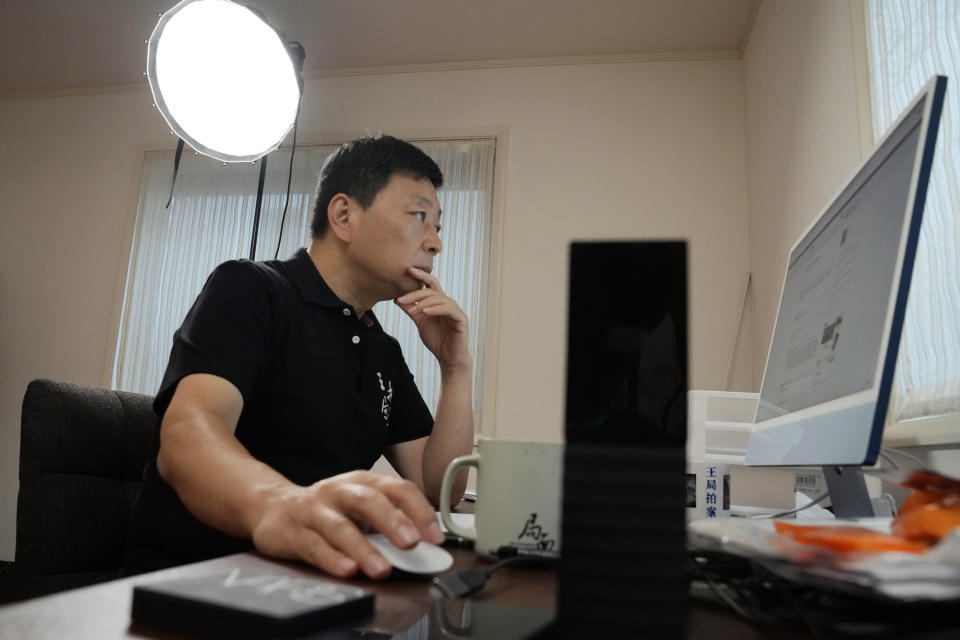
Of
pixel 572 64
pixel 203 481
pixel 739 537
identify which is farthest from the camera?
pixel 572 64

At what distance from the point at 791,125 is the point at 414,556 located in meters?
2.17

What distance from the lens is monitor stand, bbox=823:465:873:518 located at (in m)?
0.73

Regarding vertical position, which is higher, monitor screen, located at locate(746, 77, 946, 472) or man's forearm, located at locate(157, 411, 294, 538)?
monitor screen, located at locate(746, 77, 946, 472)

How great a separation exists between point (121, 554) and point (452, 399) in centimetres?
68

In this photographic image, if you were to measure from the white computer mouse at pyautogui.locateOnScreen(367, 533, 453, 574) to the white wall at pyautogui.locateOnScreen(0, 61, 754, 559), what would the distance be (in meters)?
2.06

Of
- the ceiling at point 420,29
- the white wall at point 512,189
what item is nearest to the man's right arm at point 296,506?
the white wall at point 512,189

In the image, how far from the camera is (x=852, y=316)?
2.01 ft

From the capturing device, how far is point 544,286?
2844mm

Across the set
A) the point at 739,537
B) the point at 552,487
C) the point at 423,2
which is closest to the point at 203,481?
the point at 552,487

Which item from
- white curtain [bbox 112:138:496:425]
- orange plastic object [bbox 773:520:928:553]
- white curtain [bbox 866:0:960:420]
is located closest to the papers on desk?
orange plastic object [bbox 773:520:928:553]

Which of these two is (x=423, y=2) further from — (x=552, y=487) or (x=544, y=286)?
(x=552, y=487)

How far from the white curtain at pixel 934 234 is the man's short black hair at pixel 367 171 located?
0.96 metres

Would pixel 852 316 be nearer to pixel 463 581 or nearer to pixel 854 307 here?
pixel 854 307

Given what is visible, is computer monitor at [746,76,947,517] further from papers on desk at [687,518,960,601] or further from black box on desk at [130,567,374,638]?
black box on desk at [130,567,374,638]
